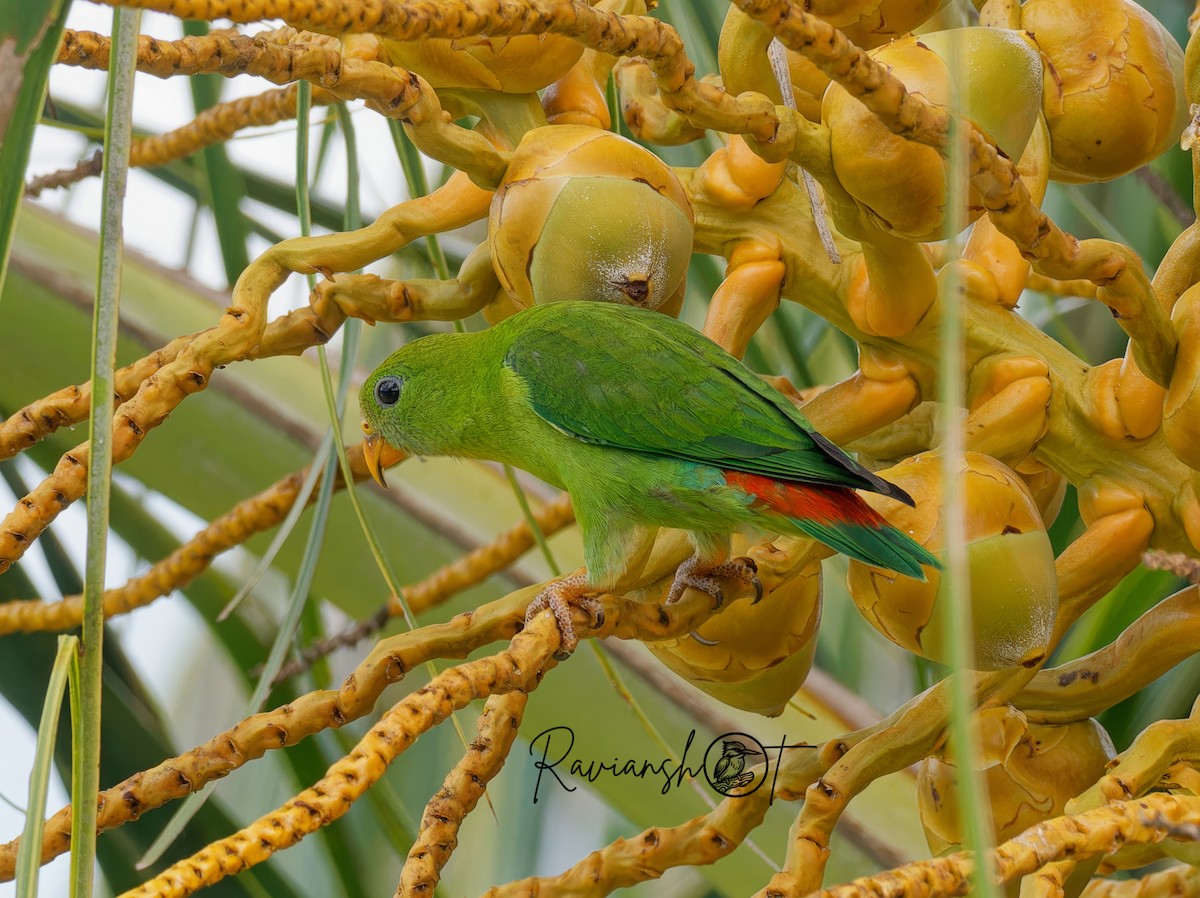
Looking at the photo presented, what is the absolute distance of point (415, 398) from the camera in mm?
1190

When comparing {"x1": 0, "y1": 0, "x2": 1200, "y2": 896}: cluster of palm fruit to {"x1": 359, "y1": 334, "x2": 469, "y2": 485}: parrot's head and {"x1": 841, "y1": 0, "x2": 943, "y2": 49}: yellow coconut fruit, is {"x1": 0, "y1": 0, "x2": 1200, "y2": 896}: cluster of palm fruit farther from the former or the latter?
{"x1": 359, "y1": 334, "x2": 469, "y2": 485}: parrot's head

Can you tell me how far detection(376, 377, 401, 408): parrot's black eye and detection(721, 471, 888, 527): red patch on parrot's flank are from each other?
1.24 ft

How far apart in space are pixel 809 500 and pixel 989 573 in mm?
196

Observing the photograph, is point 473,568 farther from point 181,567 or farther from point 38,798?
point 38,798

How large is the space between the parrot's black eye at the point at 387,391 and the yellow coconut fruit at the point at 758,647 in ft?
1.62

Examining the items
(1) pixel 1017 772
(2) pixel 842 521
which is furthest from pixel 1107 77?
(1) pixel 1017 772

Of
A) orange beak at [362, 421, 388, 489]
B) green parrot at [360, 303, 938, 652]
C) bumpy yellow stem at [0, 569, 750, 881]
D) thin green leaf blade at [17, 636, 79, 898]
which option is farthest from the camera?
orange beak at [362, 421, 388, 489]

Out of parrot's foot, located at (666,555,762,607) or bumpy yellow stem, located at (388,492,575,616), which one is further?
bumpy yellow stem, located at (388,492,575,616)

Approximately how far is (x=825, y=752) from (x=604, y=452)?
0.38m

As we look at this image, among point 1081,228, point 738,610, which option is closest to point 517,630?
point 738,610

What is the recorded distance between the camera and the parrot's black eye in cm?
119

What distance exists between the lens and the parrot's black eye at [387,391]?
3.90 feet
